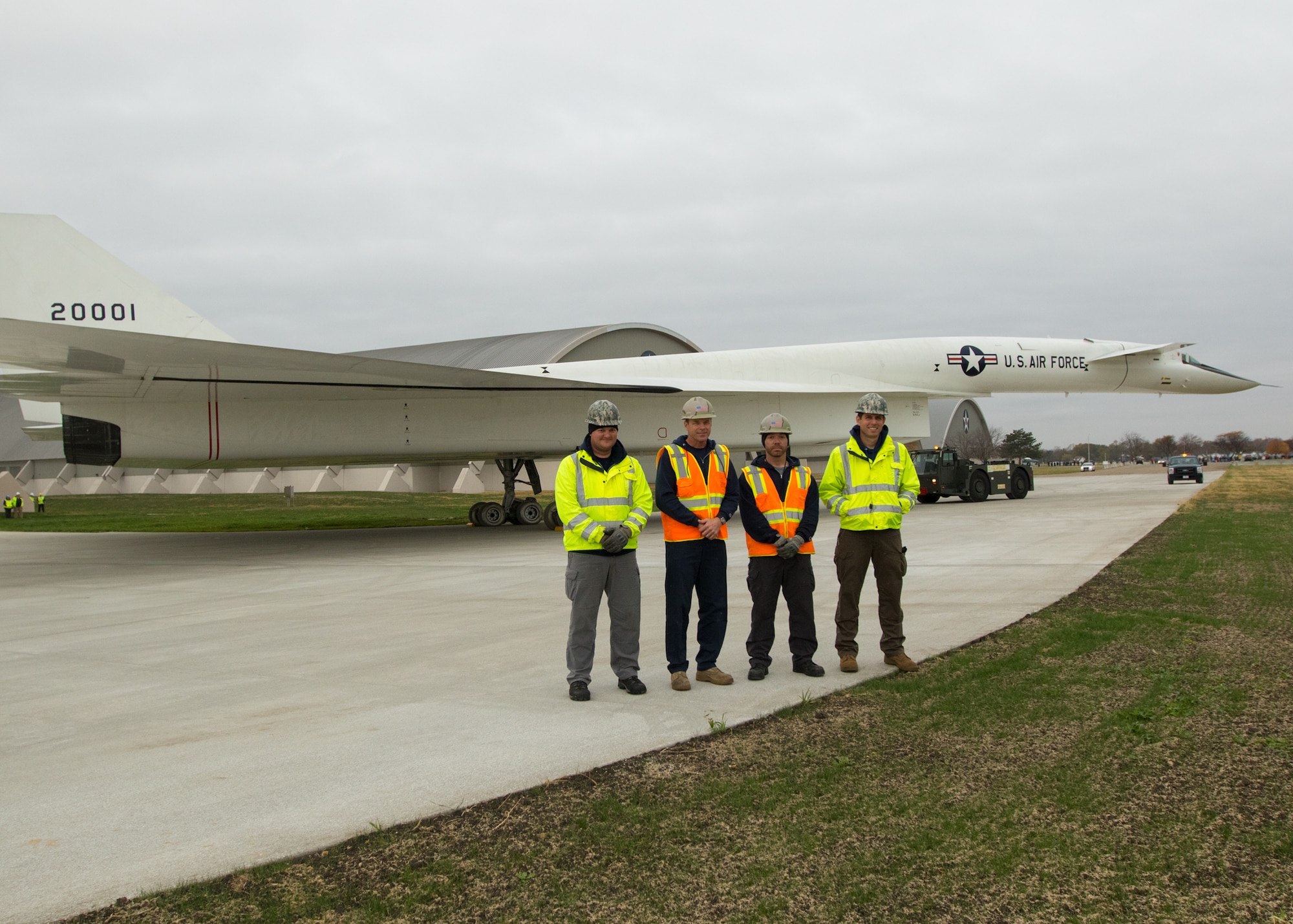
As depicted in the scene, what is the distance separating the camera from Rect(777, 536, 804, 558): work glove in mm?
5367

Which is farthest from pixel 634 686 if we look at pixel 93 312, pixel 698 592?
pixel 93 312

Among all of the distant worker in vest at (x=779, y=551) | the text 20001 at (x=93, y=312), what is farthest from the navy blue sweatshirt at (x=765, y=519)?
the text 20001 at (x=93, y=312)

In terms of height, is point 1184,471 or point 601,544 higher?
point 601,544

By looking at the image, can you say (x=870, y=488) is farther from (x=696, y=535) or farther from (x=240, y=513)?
(x=240, y=513)

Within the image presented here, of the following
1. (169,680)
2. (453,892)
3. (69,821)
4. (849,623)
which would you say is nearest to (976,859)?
(453,892)

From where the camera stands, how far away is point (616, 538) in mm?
5000

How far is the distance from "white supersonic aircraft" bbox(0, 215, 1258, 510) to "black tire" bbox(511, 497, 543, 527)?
1.20 meters

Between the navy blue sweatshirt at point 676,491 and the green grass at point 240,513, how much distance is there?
18265 mm

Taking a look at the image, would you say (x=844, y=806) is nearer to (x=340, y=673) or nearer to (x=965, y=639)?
(x=965, y=639)

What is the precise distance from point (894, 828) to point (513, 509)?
1843 cm

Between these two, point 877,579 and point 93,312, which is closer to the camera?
point 877,579

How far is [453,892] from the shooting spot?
2734 millimetres

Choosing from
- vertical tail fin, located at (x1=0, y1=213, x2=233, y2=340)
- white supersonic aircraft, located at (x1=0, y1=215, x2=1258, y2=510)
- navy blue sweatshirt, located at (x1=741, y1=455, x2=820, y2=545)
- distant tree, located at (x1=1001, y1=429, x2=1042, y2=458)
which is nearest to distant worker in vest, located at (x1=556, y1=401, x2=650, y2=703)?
navy blue sweatshirt, located at (x1=741, y1=455, x2=820, y2=545)

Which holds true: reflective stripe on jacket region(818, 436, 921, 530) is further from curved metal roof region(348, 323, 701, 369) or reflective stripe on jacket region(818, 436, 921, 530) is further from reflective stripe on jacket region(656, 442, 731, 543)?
curved metal roof region(348, 323, 701, 369)
